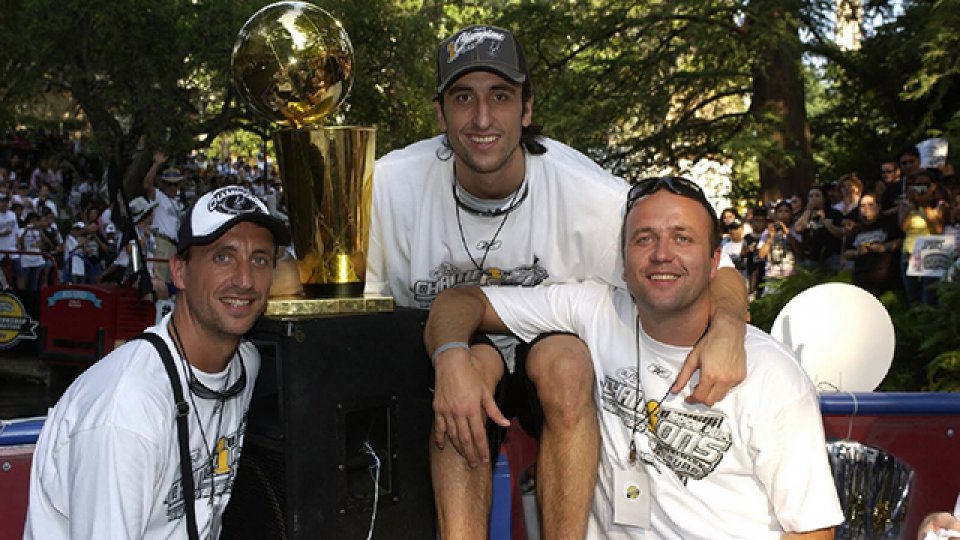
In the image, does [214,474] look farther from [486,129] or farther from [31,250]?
[31,250]

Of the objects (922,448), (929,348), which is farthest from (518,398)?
(929,348)

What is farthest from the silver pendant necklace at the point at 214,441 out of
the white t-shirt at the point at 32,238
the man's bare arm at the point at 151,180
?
the white t-shirt at the point at 32,238

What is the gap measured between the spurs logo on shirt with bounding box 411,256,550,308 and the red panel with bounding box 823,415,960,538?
1066 mm

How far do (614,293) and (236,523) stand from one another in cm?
129

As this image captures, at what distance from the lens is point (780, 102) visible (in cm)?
1232

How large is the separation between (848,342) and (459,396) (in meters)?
1.78

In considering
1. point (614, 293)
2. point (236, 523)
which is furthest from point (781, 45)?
point (236, 523)

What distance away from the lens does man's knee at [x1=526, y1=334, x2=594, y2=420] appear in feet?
8.94

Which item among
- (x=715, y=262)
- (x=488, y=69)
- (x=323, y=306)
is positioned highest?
(x=488, y=69)

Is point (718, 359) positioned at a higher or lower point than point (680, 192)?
lower

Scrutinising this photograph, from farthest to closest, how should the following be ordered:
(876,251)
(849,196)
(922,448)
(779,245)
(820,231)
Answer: (779,245), (820,231), (849,196), (876,251), (922,448)

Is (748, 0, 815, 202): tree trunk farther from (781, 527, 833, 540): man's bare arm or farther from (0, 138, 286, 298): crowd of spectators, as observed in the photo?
(781, 527, 833, 540): man's bare arm

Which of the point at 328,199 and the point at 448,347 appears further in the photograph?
the point at 328,199

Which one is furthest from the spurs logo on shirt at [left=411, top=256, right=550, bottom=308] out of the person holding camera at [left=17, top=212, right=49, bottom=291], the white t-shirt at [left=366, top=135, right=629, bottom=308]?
the person holding camera at [left=17, top=212, right=49, bottom=291]
